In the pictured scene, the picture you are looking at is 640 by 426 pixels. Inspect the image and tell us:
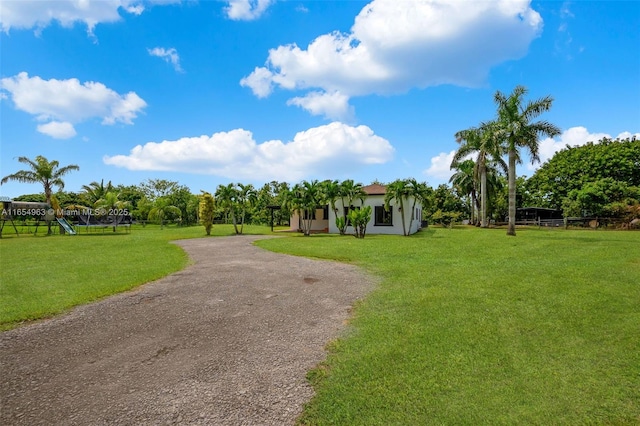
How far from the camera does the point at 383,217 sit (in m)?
25.0

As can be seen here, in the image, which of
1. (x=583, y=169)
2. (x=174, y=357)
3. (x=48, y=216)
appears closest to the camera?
(x=174, y=357)

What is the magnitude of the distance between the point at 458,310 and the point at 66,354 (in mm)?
6098

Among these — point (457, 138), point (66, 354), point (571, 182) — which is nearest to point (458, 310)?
point (66, 354)

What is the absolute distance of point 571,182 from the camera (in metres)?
38.6

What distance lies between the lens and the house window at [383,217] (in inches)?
970

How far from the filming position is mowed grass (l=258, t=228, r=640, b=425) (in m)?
3.19

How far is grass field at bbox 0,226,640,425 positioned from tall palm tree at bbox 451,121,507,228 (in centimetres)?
1349

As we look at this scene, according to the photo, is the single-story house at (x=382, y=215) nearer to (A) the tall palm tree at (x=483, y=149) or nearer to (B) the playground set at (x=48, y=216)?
(A) the tall palm tree at (x=483, y=149)

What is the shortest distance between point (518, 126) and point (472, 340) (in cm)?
2024

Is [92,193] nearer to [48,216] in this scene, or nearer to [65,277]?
[48,216]

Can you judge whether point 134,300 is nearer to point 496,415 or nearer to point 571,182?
point 496,415

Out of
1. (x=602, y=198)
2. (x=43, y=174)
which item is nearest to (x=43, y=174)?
(x=43, y=174)

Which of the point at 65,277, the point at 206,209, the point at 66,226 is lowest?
the point at 65,277

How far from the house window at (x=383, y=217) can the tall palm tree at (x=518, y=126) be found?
786cm
